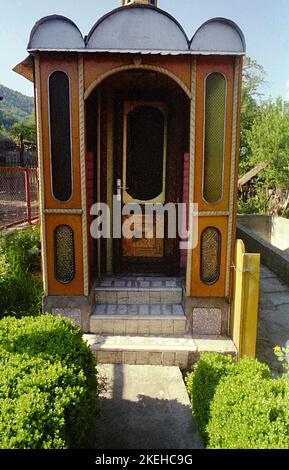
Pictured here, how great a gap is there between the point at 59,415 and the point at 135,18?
427 cm

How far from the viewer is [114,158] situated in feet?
19.2

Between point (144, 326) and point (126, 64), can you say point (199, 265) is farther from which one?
point (126, 64)

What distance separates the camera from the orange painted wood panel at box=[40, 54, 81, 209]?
4336 mm

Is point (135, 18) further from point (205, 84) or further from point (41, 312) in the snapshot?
point (41, 312)

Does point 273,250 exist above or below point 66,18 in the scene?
below

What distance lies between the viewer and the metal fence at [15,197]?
30.2 feet

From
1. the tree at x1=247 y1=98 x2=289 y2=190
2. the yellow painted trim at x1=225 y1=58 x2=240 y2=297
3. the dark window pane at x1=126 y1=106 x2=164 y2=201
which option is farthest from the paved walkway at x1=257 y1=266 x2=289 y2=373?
the tree at x1=247 y1=98 x2=289 y2=190

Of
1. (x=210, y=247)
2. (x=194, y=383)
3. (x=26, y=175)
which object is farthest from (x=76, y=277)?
(x=26, y=175)

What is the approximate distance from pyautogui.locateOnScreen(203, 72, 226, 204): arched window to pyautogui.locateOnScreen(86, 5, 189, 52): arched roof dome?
1.92ft

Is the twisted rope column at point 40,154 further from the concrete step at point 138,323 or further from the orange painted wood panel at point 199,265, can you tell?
the orange painted wood panel at point 199,265

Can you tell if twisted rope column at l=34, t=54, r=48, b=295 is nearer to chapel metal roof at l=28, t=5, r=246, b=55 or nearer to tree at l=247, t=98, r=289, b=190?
chapel metal roof at l=28, t=5, r=246, b=55

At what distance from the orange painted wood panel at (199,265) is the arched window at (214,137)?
10.9 inches

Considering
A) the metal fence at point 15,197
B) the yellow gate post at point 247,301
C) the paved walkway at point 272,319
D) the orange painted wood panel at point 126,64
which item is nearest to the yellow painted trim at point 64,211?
the orange painted wood panel at point 126,64
